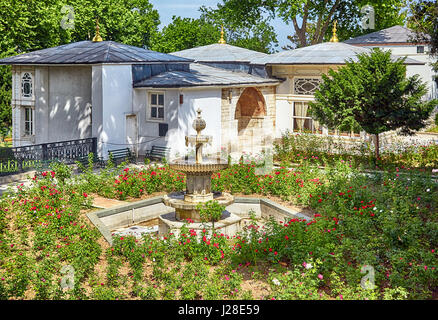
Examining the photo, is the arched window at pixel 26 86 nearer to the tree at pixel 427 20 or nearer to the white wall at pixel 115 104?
the white wall at pixel 115 104

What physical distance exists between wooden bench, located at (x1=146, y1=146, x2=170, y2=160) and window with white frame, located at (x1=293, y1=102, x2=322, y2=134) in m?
6.43

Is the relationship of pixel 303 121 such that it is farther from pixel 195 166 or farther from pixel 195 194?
pixel 195 166

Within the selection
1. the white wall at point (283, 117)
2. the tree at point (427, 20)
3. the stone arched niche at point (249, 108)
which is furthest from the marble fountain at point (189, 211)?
the stone arched niche at point (249, 108)

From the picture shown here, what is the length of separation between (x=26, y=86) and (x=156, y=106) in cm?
562

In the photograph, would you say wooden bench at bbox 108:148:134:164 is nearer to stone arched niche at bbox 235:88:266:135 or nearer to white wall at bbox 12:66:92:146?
white wall at bbox 12:66:92:146

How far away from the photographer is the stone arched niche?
24297 millimetres

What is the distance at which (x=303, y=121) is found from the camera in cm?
2364

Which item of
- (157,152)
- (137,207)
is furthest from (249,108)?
(137,207)

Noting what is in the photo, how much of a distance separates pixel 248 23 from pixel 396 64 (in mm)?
24234

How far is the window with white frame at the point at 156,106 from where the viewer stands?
20.1 meters

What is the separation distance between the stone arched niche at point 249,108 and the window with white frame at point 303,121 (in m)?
1.44

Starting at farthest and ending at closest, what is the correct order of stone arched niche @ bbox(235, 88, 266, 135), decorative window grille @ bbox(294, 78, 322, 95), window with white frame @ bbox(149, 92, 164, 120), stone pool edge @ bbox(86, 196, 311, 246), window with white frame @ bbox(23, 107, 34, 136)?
1. stone arched niche @ bbox(235, 88, 266, 135)
2. decorative window grille @ bbox(294, 78, 322, 95)
3. window with white frame @ bbox(23, 107, 34, 136)
4. window with white frame @ bbox(149, 92, 164, 120)
5. stone pool edge @ bbox(86, 196, 311, 246)

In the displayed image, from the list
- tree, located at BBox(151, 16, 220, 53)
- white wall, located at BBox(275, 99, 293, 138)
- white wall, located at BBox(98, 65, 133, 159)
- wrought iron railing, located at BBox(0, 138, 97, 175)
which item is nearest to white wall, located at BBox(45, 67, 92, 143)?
wrought iron railing, located at BBox(0, 138, 97, 175)

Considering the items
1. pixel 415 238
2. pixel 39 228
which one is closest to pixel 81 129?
pixel 39 228
